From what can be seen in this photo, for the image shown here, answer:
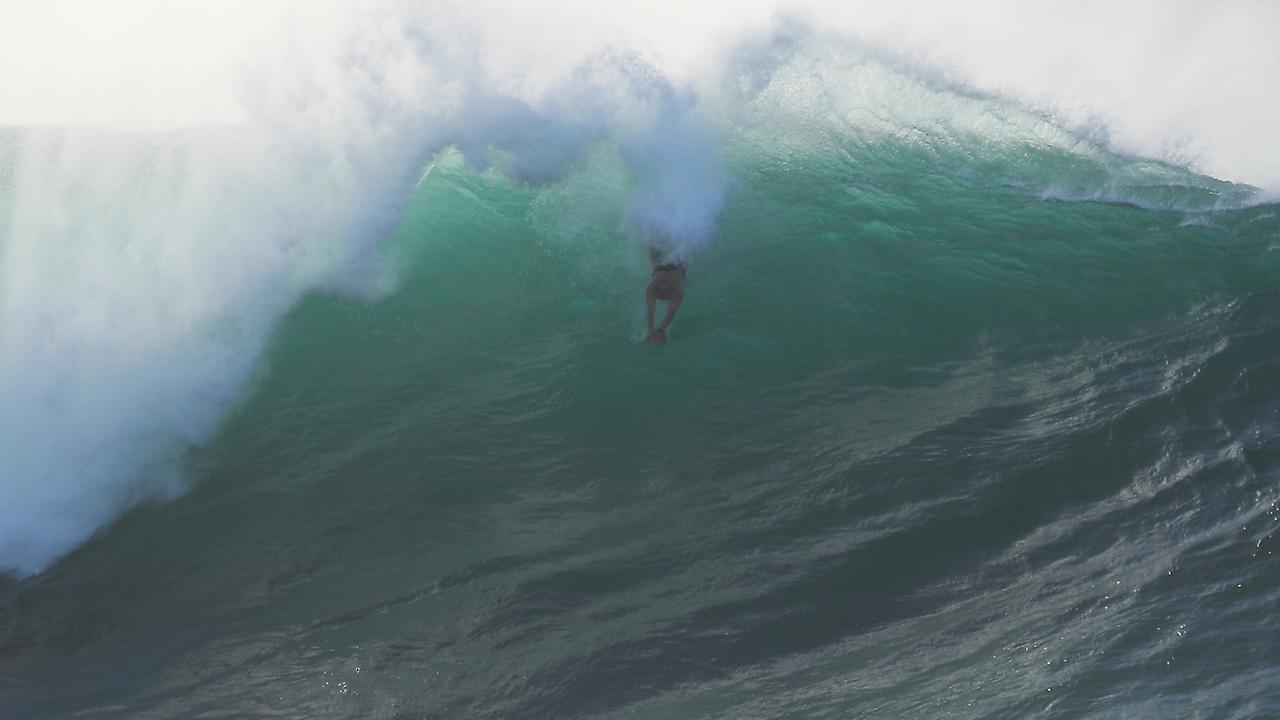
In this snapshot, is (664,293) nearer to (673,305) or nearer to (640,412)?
(673,305)

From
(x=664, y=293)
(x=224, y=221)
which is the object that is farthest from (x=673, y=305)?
(x=224, y=221)

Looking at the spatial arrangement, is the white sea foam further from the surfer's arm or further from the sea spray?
the surfer's arm

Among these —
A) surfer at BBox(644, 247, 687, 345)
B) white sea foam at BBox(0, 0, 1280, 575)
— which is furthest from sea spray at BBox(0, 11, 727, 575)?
surfer at BBox(644, 247, 687, 345)

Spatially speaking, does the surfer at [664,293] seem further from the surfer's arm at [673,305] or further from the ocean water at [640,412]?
the ocean water at [640,412]

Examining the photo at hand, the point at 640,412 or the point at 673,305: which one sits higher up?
the point at 673,305

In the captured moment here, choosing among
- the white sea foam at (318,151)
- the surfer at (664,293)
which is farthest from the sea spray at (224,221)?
the surfer at (664,293)

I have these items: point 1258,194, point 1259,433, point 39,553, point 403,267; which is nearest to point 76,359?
point 39,553
